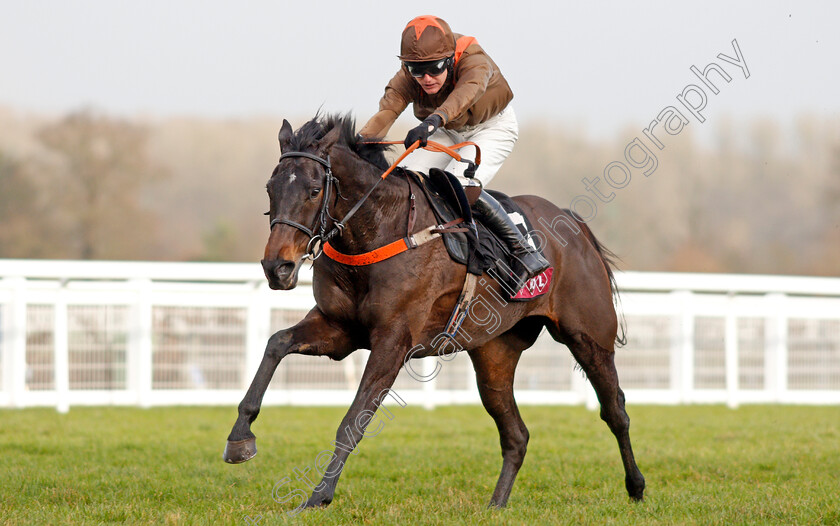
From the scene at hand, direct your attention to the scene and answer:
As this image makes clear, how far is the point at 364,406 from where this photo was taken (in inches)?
176

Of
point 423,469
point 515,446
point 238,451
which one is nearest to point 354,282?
point 238,451

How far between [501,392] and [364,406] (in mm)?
1581

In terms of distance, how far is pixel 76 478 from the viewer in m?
5.91

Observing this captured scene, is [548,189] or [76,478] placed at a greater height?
[76,478]

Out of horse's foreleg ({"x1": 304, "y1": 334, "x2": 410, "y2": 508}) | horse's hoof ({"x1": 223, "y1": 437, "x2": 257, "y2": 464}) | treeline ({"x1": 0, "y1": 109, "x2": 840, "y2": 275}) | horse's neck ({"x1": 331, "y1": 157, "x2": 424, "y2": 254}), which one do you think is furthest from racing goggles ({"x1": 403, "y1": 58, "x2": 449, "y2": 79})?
treeline ({"x1": 0, "y1": 109, "x2": 840, "y2": 275})

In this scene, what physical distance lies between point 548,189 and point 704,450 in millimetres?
30654

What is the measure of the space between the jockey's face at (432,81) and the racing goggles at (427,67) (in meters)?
0.02

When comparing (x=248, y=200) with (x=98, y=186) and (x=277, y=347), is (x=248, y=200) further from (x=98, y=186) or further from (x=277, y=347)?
(x=277, y=347)

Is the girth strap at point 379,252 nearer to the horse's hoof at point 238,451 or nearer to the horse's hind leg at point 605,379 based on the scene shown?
the horse's hoof at point 238,451

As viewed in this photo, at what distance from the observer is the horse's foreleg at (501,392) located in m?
5.77

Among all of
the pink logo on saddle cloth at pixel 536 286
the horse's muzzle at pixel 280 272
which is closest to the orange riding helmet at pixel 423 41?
the pink logo on saddle cloth at pixel 536 286

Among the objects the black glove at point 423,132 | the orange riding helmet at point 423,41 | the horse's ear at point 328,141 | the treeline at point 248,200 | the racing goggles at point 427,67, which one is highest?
the orange riding helmet at point 423,41

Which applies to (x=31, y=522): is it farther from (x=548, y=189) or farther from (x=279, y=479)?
(x=548, y=189)

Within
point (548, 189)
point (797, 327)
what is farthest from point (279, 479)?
point (548, 189)
